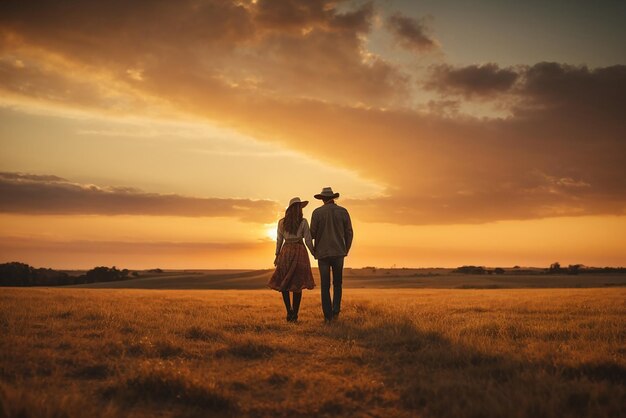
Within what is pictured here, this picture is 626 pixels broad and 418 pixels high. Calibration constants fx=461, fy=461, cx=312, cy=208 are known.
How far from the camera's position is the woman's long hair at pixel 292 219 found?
11539 millimetres

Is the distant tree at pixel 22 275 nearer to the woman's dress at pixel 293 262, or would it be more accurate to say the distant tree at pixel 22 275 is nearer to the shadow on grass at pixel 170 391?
the woman's dress at pixel 293 262

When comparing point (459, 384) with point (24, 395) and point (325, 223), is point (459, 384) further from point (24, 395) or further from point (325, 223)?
point (325, 223)

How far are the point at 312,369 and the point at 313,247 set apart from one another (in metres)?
5.49

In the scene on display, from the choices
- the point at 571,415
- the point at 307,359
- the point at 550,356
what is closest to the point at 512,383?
the point at 571,415

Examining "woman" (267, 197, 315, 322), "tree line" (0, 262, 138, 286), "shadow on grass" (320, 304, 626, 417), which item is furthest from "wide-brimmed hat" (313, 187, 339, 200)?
"tree line" (0, 262, 138, 286)

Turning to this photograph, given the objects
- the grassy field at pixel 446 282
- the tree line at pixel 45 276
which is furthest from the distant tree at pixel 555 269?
the tree line at pixel 45 276

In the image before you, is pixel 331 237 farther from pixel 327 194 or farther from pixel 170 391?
pixel 170 391

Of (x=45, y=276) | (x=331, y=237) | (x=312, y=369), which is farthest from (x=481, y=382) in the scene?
(x=45, y=276)

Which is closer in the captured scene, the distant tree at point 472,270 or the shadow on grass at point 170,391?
the shadow on grass at point 170,391

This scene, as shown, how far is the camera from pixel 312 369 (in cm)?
613

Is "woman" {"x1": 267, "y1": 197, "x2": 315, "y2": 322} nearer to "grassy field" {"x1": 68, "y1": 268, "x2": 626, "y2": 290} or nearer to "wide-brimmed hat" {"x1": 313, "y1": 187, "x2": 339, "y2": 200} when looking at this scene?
"wide-brimmed hat" {"x1": 313, "y1": 187, "x2": 339, "y2": 200}

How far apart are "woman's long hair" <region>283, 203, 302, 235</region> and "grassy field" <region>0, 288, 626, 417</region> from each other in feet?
8.25

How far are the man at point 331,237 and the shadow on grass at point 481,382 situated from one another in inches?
132

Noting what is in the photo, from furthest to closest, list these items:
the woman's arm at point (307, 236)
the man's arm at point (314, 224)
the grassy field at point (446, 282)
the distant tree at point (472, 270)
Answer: the distant tree at point (472, 270) < the grassy field at point (446, 282) < the man's arm at point (314, 224) < the woman's arm at point (307, 236)
